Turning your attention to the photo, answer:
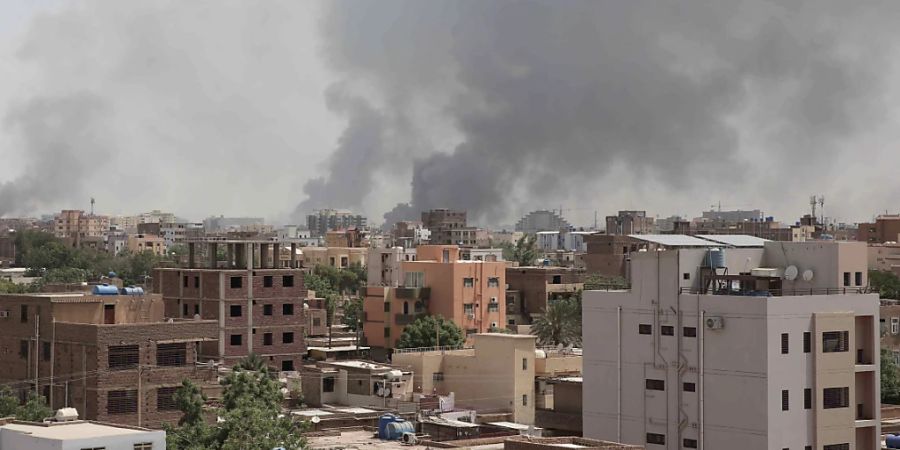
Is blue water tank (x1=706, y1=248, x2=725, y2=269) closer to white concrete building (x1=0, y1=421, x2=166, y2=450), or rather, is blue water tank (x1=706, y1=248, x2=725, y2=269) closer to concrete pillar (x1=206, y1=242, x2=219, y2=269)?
white concrete building (x1=0, y1=421, x2=166, y2=450)

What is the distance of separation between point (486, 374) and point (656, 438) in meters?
17.9

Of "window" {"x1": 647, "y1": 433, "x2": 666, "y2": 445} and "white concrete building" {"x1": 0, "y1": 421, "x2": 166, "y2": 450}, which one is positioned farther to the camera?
"window" {"x1": 647, "y1": 433, "x2": 666, "y2": 445}

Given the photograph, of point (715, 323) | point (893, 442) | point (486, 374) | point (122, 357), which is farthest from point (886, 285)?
point (122, 357)

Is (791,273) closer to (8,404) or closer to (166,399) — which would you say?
(166,399)

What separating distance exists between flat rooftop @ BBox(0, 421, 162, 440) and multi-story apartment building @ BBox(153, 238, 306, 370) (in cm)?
3364

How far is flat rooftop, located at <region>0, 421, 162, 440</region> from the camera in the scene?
96.1ft

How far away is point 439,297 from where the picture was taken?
81000 millimetres

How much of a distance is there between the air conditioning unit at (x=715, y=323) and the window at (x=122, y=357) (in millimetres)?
17986

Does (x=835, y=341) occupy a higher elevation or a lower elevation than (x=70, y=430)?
higher

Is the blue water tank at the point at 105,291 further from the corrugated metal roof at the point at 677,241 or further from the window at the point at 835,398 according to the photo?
the window at the point at 835,398

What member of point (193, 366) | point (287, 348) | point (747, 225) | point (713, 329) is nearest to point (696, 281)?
point (713, 329)

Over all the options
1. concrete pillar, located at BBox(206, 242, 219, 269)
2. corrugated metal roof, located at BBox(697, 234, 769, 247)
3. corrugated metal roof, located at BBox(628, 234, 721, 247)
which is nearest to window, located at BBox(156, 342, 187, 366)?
corrugated metal roof, located at BBox(628, 234, 721, 247)

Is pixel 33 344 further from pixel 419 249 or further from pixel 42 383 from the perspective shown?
pixel 419 249

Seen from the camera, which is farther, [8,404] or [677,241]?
[677,241]
